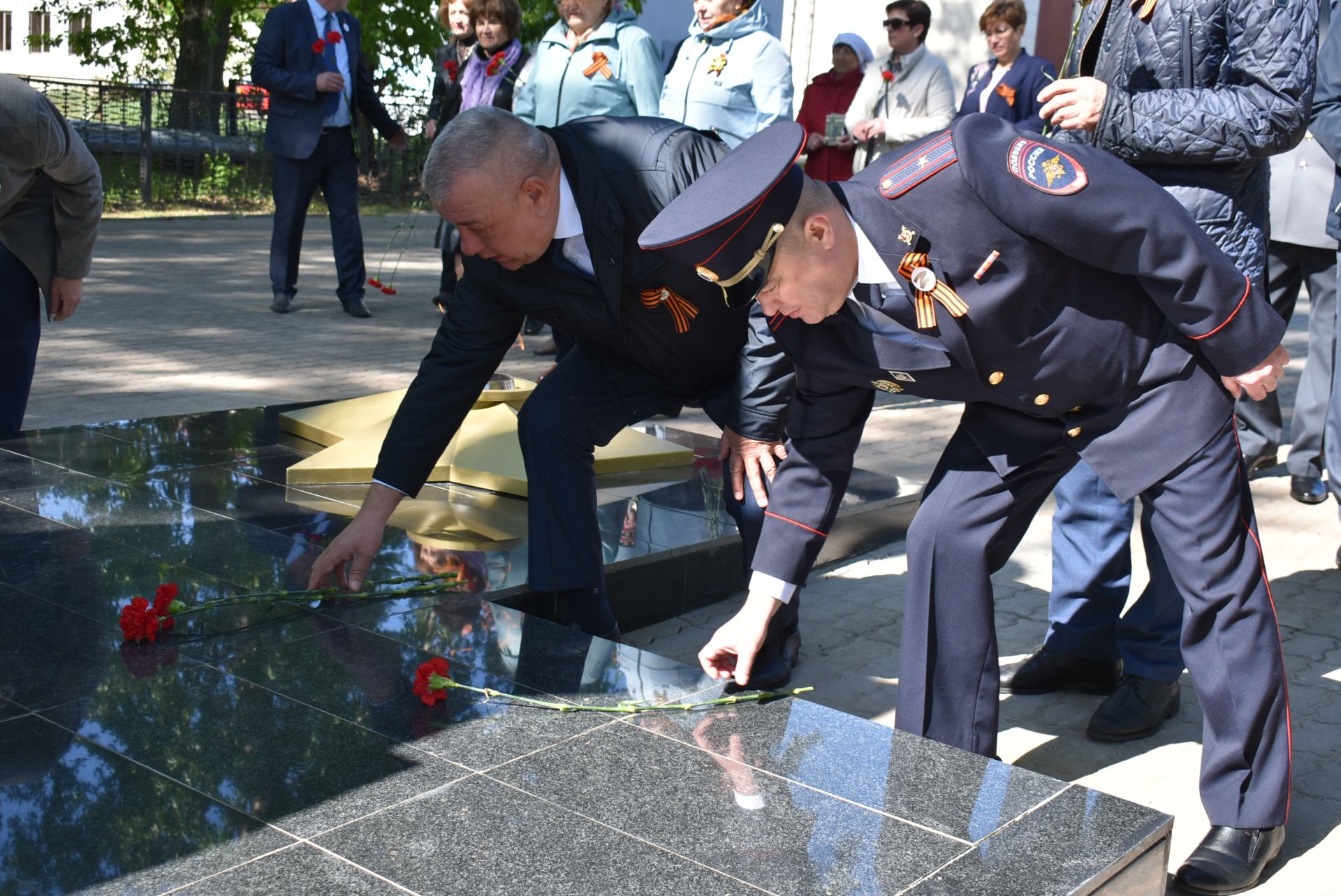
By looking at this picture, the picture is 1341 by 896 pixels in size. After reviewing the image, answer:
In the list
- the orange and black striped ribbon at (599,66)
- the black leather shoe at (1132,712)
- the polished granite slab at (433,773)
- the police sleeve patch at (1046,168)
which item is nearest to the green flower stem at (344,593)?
the polished granite slab at (433,773)

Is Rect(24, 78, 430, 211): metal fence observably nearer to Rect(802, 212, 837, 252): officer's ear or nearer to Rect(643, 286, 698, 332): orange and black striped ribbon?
Rect(643, 286, 698, 332): orange and black striped ribbon

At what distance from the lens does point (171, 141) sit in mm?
16422

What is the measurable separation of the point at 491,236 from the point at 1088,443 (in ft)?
4.43

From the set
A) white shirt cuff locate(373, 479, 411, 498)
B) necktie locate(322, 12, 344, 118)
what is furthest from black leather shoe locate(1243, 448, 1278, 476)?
necktie locate(322, 12, 344, 118)

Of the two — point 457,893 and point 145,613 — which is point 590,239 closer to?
point 145,613

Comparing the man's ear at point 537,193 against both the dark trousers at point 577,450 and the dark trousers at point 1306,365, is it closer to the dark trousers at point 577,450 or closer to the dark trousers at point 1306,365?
the dark trousers at point 577,450

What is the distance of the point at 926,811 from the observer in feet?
7.58

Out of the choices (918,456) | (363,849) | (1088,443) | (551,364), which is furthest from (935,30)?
(363,849)

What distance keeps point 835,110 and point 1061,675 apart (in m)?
5.38

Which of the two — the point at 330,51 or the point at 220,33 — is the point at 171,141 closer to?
the point at 220,33

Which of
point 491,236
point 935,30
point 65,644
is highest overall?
point 935,30

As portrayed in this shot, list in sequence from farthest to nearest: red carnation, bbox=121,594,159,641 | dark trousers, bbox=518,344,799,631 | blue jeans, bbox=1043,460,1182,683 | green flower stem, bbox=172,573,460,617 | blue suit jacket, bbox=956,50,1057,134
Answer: blue suit jacket, bbox=956,50,1057,134
dark trousers, bbox=518,344,799,631
blue jeans, bbox=1043,460,1182,683
green flower stem, bbox=172,573,460,617
red carnation, bbox=121,594,159,641

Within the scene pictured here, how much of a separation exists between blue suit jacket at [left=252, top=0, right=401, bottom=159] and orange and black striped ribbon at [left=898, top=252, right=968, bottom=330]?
23.3ft

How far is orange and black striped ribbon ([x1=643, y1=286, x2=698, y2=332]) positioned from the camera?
3.32 m
